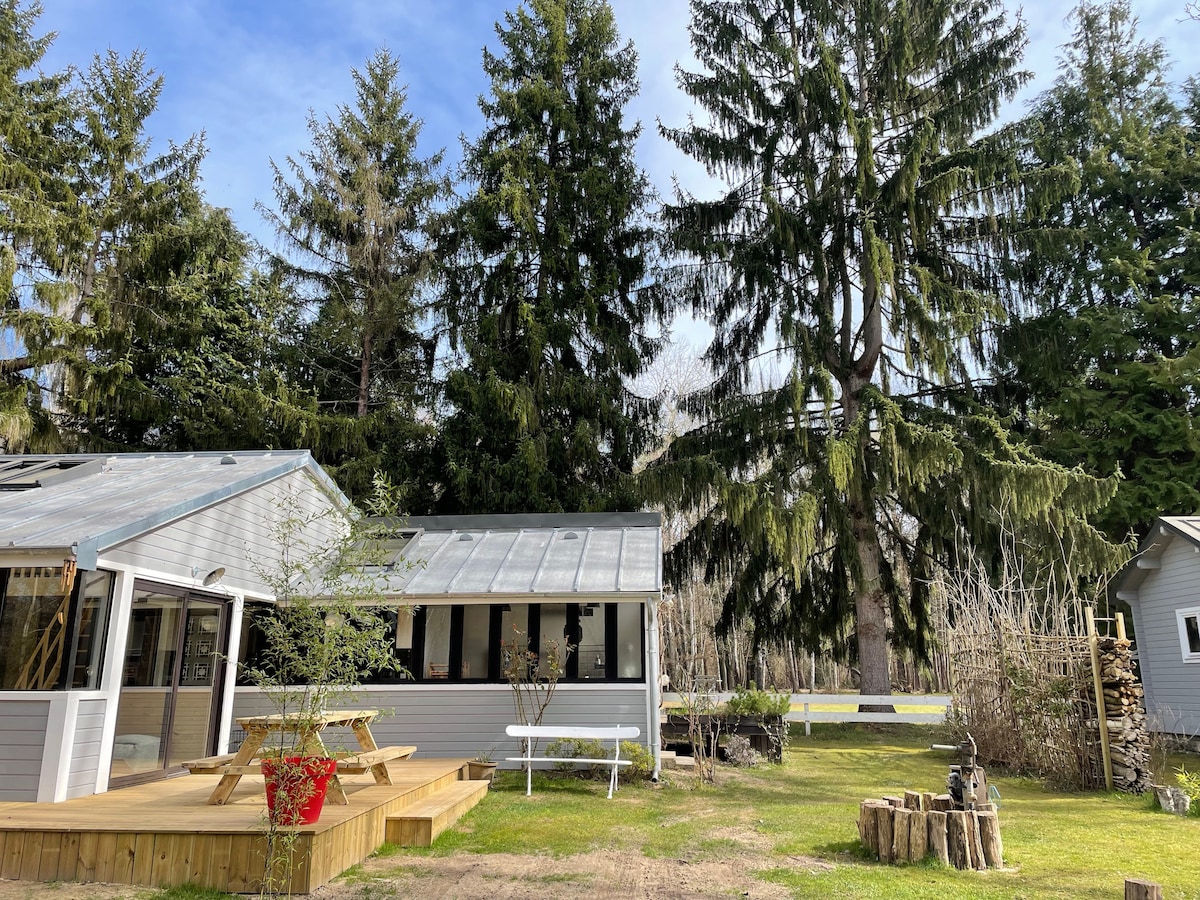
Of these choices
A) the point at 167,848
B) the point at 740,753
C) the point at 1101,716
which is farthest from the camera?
the point at 740,753

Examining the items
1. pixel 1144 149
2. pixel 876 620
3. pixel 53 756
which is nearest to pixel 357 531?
pixel 53 756

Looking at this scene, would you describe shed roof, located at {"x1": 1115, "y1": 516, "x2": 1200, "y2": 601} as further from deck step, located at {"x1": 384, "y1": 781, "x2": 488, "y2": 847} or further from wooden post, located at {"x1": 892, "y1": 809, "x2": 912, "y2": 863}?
deck step, located at {"x1": 384, "y1": 781, "x2": 488, "y2": 847}

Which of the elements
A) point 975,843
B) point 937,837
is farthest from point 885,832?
point 975,843

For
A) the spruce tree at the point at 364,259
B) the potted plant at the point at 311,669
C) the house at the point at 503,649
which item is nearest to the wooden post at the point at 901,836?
the potted plant at the point at 311,669

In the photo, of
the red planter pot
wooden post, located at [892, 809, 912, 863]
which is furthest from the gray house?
the red planter pot

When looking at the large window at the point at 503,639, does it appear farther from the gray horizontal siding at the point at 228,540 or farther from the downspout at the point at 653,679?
the gray horizontal siding at the point at 228,540

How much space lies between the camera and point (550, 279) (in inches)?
714

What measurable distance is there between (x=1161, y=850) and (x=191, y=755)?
906 centimetres

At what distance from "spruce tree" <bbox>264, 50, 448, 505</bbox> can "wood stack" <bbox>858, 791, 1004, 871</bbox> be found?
13452 millimetres

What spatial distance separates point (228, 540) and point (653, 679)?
17.3 ft

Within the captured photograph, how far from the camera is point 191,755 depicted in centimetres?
861

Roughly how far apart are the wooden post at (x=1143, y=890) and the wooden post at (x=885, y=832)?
2.32m

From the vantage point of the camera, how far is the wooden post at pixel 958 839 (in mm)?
5668

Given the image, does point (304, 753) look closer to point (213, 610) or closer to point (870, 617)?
point (213, 610)
